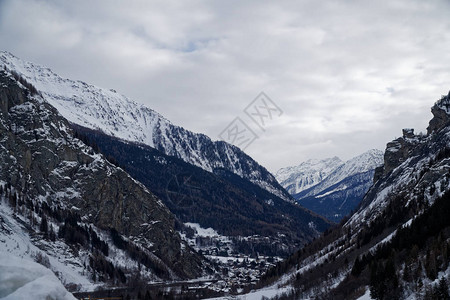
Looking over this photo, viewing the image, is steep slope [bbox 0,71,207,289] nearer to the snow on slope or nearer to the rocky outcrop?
the snow on slope

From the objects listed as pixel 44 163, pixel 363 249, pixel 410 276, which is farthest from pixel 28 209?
pixel 410 276

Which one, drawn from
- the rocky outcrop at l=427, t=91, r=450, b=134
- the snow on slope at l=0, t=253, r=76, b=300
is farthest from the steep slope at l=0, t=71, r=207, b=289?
the rocky outcrop at l=427, t=91, r=450, b=134

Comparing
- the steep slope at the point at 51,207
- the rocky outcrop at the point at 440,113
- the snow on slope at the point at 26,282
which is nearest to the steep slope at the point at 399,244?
the rocky outcrop at the point at 440,113

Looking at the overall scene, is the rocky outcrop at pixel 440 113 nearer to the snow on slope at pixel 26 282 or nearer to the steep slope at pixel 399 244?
the steep slope at pixel 399 244

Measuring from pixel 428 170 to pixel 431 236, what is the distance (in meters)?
50.1

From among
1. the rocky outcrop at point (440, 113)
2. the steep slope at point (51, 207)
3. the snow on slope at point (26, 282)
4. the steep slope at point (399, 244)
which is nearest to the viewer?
the snow on slope at point (26, 282)

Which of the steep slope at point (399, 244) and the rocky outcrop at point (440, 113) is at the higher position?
the rocky outcrop at point (440, 113)

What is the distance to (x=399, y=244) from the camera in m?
95.6

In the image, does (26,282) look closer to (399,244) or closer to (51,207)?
(399,244)

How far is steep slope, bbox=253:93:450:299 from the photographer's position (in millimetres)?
73525

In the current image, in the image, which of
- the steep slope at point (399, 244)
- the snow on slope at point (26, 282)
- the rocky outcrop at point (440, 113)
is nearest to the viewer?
the snow on slope at point (26, 282)

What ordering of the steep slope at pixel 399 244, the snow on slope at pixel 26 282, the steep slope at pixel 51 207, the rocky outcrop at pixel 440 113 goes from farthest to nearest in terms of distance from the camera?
the rocky outcrop at pixel 440 113 → the steep slope at pixel 51 207 → the steep slope at pixel 399 244 → the snow on slope at pixel 26 282

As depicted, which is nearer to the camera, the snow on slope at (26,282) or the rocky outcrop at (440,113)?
the snow on slope at (26,282)

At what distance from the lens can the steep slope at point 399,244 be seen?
241 feet
